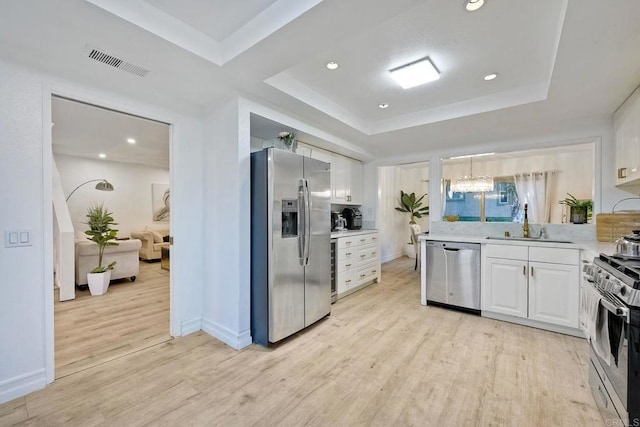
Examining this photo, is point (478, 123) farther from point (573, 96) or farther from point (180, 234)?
point (180, 234)

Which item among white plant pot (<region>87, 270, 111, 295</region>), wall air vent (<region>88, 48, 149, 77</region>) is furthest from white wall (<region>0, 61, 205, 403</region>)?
white plant pot (<region>87, 270, 111, 295</region>)

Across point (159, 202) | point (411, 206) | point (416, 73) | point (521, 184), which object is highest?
point (416, 73)

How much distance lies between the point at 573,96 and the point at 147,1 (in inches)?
139

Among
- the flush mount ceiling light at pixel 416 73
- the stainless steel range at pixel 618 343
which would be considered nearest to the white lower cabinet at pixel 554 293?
the stainless steel range at pixel 618 343

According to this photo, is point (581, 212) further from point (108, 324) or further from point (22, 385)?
point (108, 324)

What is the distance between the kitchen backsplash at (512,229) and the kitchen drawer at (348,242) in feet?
4.08

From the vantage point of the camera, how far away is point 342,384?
6.64ft

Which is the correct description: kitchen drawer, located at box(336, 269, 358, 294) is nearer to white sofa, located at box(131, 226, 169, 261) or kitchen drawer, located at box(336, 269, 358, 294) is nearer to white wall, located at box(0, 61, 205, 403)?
white wall, located at box(0, 61, 205, 403)

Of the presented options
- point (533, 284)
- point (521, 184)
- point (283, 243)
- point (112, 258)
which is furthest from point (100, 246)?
point (521, 184)

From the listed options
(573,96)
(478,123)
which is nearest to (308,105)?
(478,123)

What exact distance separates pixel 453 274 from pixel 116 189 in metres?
7.82

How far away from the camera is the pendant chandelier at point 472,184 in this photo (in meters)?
4.53

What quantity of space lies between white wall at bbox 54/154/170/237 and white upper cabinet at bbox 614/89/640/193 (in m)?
8.93

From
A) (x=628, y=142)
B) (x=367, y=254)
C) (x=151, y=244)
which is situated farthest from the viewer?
(x=151, y=244)
